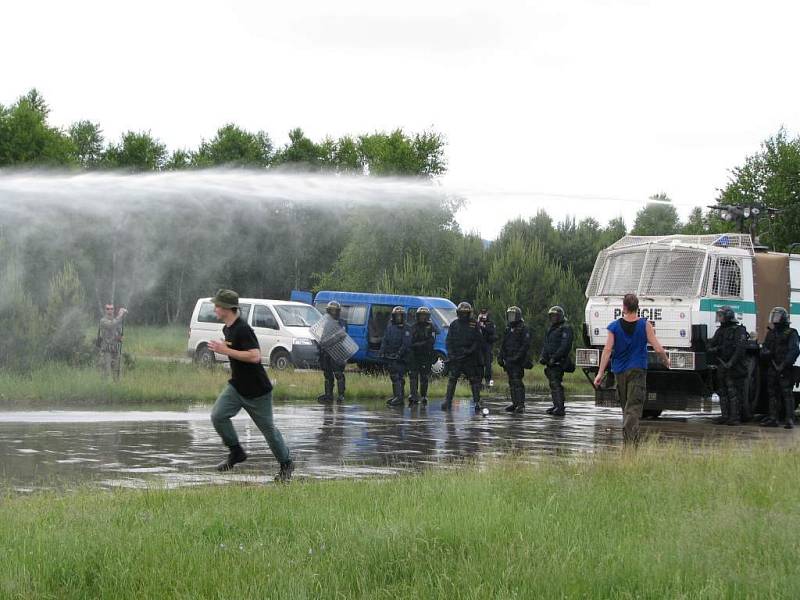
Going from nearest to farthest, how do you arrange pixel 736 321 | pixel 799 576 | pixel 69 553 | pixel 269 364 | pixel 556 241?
pixel 799 576, pixel 69 553, pixel 736 321, pixel 269 364, pixel 556 241

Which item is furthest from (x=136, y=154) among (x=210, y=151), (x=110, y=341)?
(x=110, y=341)

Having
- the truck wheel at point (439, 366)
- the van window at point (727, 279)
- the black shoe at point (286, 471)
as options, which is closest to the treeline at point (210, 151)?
the truck wheel at point (439, 366)

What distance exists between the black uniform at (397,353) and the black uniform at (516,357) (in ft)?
5.99

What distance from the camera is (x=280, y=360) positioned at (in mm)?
28328

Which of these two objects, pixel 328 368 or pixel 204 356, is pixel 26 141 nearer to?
pixel 204 356

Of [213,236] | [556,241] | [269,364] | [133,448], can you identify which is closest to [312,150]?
[213,236]

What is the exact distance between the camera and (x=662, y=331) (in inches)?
710

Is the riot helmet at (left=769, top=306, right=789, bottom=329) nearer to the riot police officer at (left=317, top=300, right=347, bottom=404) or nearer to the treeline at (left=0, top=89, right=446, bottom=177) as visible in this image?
the riot police officer at (left=317, top=300, right=347, bottom=404)

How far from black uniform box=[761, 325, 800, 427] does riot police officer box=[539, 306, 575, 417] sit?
3.24 meters

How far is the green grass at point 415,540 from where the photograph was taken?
567 centimetres

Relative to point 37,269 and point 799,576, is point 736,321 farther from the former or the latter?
point 37,269

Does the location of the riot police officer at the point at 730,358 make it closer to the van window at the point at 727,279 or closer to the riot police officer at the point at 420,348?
the van window at the point at 727,279

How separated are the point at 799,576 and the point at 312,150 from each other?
55530 millimetres

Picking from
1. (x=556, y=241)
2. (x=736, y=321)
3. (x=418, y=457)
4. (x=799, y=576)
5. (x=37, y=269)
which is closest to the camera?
(x=799, y=576)
